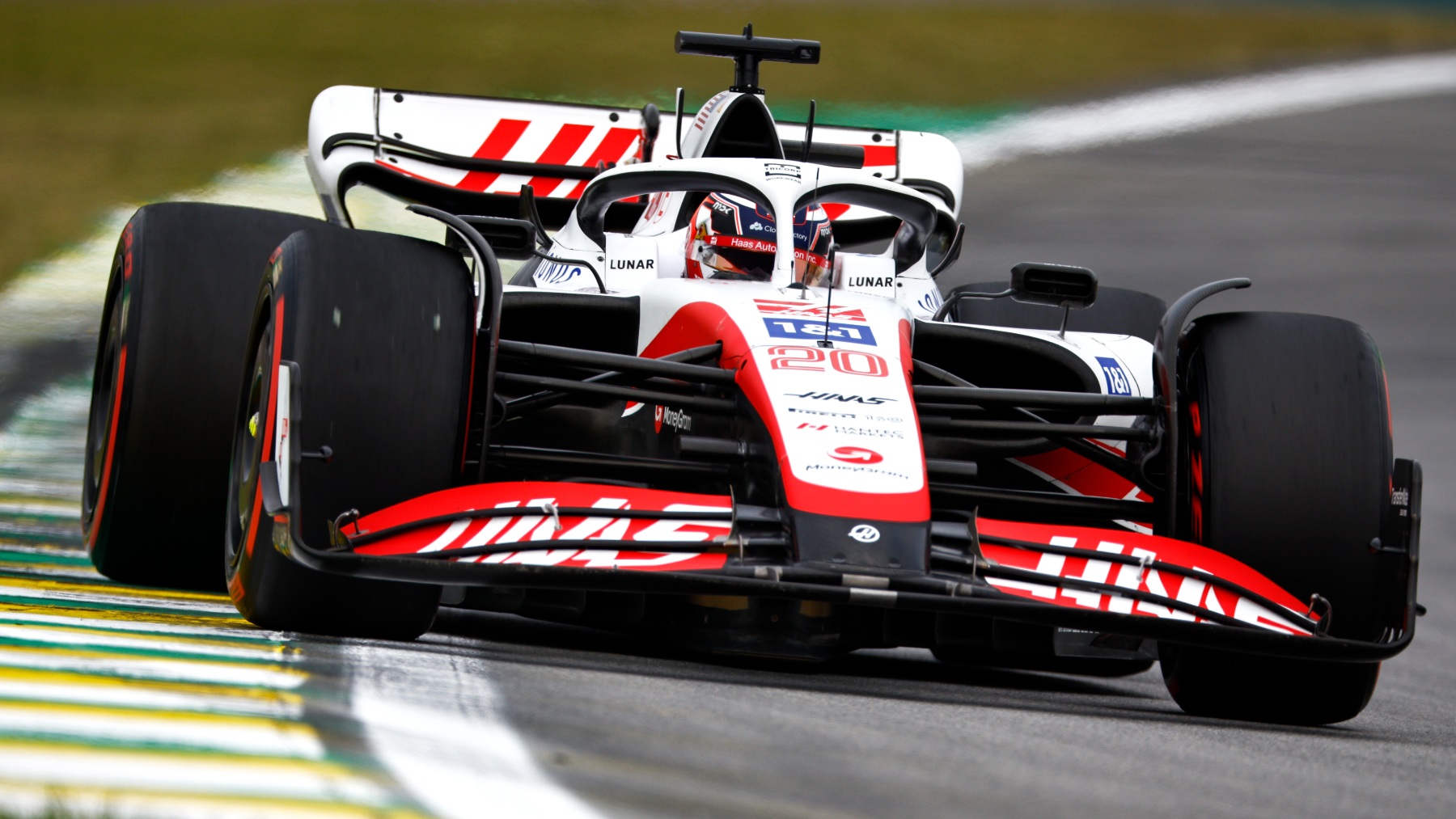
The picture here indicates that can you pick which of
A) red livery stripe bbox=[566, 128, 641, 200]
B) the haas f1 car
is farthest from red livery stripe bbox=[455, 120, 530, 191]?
the haas f1 car

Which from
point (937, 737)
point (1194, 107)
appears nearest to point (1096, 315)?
point (937, 737)

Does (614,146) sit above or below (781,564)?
above

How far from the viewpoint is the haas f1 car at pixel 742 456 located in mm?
4410

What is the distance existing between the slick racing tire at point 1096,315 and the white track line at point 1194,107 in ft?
31.4

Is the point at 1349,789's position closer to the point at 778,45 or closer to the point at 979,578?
the point at 979,578

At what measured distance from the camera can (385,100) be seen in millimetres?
8305

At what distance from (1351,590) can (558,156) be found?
4.54 meters

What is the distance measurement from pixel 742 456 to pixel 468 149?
378 centimetres

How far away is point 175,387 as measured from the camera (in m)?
5.64

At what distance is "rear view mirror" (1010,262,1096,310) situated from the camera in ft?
18.4

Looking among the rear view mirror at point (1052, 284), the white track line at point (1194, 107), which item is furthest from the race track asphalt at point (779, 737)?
the white track line at point (1194, 107)

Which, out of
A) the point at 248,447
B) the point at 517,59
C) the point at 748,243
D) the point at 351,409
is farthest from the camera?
the point at 517,59

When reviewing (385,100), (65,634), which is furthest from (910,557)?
(385,100)

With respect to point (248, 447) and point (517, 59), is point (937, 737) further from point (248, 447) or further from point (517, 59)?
point (517, 59)
